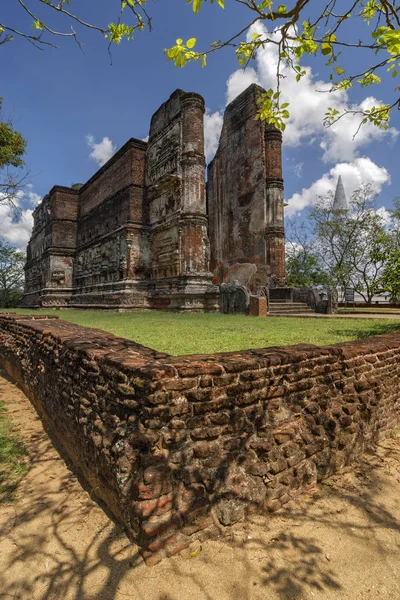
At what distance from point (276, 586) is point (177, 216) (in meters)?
12.2

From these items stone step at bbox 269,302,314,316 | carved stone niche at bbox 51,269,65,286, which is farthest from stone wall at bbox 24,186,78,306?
stone step at bbox 269,302,314,316

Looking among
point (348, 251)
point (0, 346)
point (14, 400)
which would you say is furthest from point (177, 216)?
point (348, 251)

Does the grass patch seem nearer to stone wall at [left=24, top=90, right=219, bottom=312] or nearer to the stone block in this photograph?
the stone block

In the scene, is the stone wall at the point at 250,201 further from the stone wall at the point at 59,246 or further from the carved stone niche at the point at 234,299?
the stone wall at the point at 59,246

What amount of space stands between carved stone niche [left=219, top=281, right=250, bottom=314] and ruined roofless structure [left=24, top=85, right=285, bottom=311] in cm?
32

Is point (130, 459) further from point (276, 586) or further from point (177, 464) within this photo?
point (276, 586)

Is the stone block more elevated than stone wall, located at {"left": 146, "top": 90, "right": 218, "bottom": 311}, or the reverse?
stone wall, located at {"left": 146, "top": 90, "right": 218, "bottom": 311}

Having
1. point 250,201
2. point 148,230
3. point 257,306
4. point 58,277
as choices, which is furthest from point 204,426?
point 58,277

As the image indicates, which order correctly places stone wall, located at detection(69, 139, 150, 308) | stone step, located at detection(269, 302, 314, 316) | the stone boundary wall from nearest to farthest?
A: 1. the stone boundary wall
2. stone step, located at detection(269, 302, 314, 316)
3. stone wall, located at detection(69, 139, 150, 308)

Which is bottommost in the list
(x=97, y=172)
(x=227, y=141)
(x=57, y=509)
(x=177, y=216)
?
(x=57, y=509)

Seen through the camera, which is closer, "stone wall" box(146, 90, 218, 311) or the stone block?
the stone block

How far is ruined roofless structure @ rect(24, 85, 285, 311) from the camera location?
41.3 feet

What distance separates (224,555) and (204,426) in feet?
2.45

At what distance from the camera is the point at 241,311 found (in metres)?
10.8
